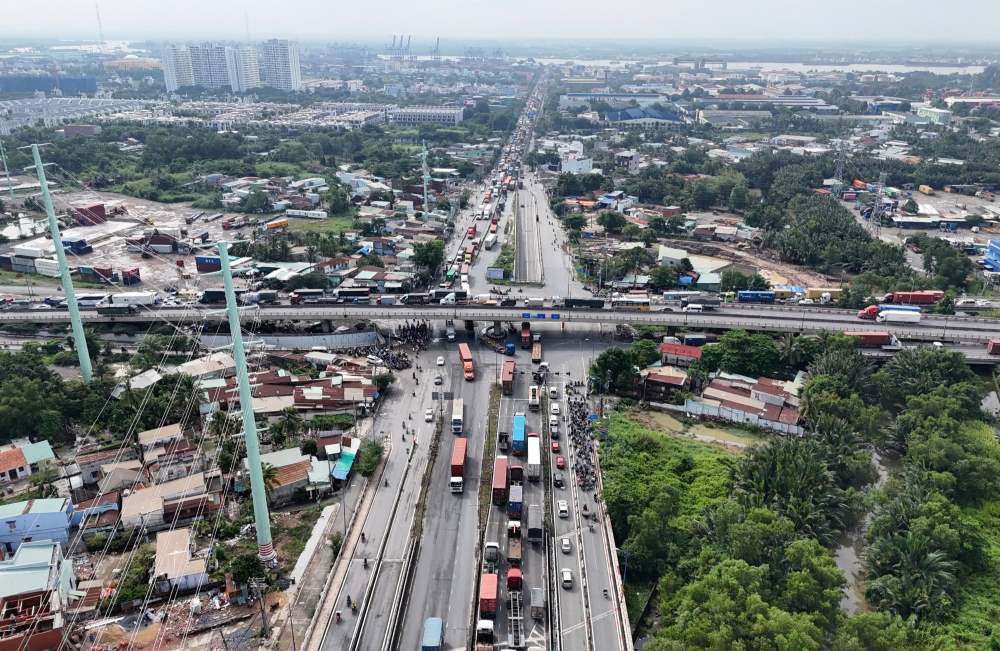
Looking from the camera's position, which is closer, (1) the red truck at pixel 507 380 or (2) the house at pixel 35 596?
(2) the house at pixel 35 596

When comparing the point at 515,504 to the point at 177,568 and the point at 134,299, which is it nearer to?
the point at 177,568

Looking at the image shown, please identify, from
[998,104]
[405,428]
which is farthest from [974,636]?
[998,104]

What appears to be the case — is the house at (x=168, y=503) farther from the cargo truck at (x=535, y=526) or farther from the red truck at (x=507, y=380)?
the red truck at (x=507, y=380)

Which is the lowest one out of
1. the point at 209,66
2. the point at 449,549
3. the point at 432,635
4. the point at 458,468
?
the point at 449,549

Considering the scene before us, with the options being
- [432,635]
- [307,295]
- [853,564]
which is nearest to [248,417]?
[432,635]

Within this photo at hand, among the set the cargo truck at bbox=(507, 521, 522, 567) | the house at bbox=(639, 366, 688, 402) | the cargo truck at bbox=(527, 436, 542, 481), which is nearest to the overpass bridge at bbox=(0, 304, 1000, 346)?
the house at bbox=(639, 366, 688, 402)

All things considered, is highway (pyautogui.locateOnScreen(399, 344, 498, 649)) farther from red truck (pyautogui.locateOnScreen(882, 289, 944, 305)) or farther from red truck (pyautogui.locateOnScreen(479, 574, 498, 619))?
red truck (pyautogui.locateOnScreen(882, 289, 944, 305))

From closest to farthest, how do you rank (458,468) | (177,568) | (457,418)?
(177,568)
(458,468)
(457,418)

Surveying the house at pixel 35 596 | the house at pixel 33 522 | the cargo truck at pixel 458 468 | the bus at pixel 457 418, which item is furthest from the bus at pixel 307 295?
the house at pixel 35 596

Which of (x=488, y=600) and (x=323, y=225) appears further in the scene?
(x=323, y=225)
